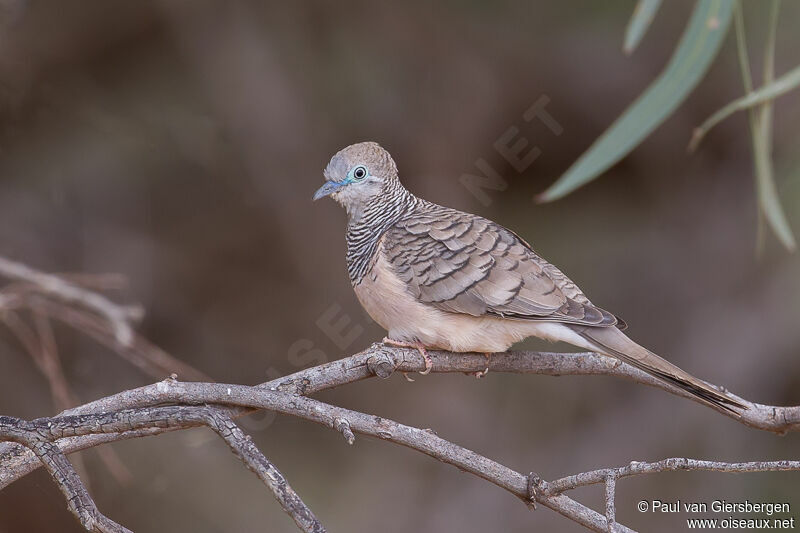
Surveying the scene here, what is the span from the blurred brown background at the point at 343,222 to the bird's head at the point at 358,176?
1.62 meters

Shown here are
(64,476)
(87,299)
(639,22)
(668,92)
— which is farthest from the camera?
(87,299)

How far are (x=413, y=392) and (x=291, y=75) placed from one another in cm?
166

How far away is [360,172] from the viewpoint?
7.57 ft

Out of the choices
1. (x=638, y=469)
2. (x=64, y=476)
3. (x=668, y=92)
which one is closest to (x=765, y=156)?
(x=668, y=92)

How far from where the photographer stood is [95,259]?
13.3 ft

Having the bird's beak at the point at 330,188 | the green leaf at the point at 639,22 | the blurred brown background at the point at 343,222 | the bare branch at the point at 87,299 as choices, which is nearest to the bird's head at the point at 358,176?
the bird's beak at the point at 330,188

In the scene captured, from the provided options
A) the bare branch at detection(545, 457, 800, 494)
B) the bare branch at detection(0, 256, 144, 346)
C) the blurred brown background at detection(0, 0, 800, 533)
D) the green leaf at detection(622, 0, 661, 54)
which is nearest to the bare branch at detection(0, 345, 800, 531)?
the bare branch at detection(545, 457, 800, 494)

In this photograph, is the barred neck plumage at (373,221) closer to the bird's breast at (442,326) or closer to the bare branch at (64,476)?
the bird's breast at (442,326)

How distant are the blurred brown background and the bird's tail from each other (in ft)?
6.84

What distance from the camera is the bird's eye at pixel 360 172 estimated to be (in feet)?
7.55

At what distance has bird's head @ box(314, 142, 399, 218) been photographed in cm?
229

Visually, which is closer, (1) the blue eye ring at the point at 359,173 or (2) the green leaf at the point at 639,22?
(2) the green leaf at the point at 639,22

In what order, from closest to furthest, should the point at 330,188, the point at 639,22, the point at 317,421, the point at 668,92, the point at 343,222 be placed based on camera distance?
the point at 317,421 < the point at 639,22 < the point at 668,92 < the point at 330,188 < the point at 343,222

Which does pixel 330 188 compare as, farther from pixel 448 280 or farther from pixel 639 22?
pixel 639 22
